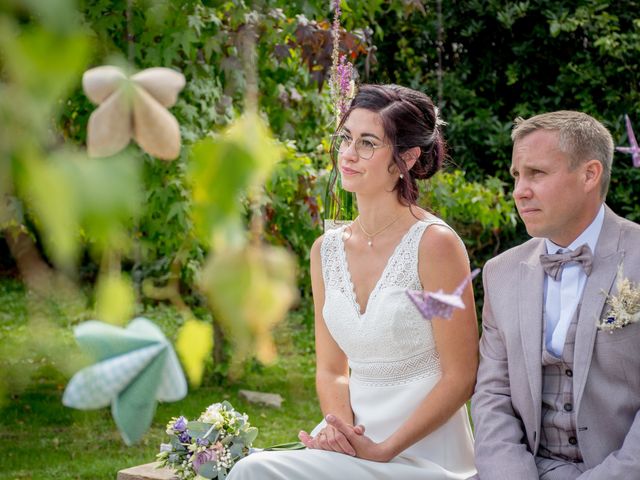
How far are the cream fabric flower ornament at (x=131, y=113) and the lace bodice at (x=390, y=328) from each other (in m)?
2.11

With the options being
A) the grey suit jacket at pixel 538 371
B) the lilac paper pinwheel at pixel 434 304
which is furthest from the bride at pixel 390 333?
the lilac paper pinwheel at pixel 434 304

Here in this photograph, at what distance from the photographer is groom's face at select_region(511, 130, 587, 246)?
7.24ft

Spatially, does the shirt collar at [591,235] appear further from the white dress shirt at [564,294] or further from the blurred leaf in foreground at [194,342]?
the blurred leaf in foreground at [194,342]

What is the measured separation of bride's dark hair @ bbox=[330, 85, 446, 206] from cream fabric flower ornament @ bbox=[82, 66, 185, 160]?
2.15 meters

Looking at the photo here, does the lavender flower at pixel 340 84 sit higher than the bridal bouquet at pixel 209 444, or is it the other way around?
the lavender flower at pixel 340 84

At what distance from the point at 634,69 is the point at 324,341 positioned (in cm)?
515

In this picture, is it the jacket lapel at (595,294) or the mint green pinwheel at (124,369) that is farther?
the jacket lapel at (595,294)

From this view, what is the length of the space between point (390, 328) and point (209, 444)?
70 centimetres

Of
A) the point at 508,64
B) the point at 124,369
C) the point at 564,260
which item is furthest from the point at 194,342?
the point at 508,64

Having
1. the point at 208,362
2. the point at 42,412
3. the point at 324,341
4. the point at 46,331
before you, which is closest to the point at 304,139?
the point at 208,362

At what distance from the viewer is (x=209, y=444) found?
2.79m

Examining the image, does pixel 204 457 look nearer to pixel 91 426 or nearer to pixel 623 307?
pixel 623 307

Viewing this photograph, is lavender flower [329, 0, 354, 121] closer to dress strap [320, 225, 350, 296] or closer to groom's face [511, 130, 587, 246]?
dress strap [320, 225, 350, 296]

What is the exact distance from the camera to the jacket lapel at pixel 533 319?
7.31 ft
